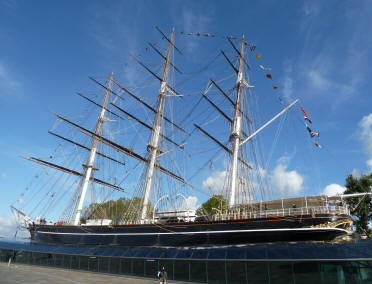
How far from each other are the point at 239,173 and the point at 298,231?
42.4 feet

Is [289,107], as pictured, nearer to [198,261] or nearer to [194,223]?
[194,223]

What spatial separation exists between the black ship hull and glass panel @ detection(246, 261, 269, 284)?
375 cm

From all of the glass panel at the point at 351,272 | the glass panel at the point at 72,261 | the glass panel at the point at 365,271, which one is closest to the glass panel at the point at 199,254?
the glass panel at the point at 351,272

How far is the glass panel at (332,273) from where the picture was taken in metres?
13.2

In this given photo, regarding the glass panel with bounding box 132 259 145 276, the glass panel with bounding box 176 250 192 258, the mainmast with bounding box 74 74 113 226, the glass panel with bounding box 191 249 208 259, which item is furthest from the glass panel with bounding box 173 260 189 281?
the mainmast with bounding box 74 74 113 226

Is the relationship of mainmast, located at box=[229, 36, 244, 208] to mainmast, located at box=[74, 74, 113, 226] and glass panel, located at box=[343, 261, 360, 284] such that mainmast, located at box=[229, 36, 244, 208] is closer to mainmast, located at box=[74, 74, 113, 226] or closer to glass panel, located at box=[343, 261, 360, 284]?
glass panel, located at box=[343, 261, 360, 284]

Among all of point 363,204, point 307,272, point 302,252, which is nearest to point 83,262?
point 302,252

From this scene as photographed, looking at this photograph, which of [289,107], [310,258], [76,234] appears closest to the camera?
[310,258]

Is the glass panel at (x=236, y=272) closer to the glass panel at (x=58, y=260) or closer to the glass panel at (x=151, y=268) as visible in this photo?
the glass panel at (x=151, y=268)

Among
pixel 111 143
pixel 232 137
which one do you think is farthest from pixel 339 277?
pixel 111 143

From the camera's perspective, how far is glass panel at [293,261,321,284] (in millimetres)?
13711

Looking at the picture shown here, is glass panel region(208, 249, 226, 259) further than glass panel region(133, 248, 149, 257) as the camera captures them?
No

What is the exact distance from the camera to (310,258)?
1416 cm

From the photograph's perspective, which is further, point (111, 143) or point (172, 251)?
point (111, 143)
